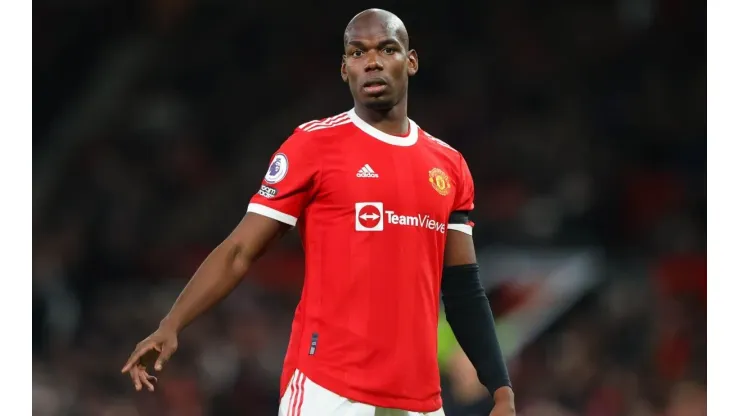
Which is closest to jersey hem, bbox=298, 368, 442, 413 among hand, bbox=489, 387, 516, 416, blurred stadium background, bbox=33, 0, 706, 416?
hand, bbox=489, 387, 516, 416

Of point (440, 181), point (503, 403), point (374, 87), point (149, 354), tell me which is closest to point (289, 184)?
point (374, 87)

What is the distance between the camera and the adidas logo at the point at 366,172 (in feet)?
10.9

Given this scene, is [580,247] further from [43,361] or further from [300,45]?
[43,361]

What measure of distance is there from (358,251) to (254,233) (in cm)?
33

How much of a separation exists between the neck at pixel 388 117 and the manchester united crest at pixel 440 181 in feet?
0.58

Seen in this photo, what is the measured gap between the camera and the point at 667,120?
28.6ft

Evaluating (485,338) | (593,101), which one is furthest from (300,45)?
(485,338)

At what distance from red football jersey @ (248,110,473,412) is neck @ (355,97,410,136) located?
3.9 inches

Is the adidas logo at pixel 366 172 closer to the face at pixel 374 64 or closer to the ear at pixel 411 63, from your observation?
the face at pixel 374 64

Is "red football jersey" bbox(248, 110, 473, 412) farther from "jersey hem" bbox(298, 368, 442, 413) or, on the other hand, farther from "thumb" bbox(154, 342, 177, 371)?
"thumb" bbox(154, 342, 177, 371)

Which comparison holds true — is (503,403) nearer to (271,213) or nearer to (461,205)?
(461,205)

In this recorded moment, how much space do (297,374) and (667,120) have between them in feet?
20.4

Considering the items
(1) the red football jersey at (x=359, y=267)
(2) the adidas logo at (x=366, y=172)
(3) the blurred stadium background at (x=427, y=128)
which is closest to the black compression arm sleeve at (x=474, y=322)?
(1) the red football jersey at (x=359, y=267)

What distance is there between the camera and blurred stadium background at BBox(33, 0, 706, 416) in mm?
7332
